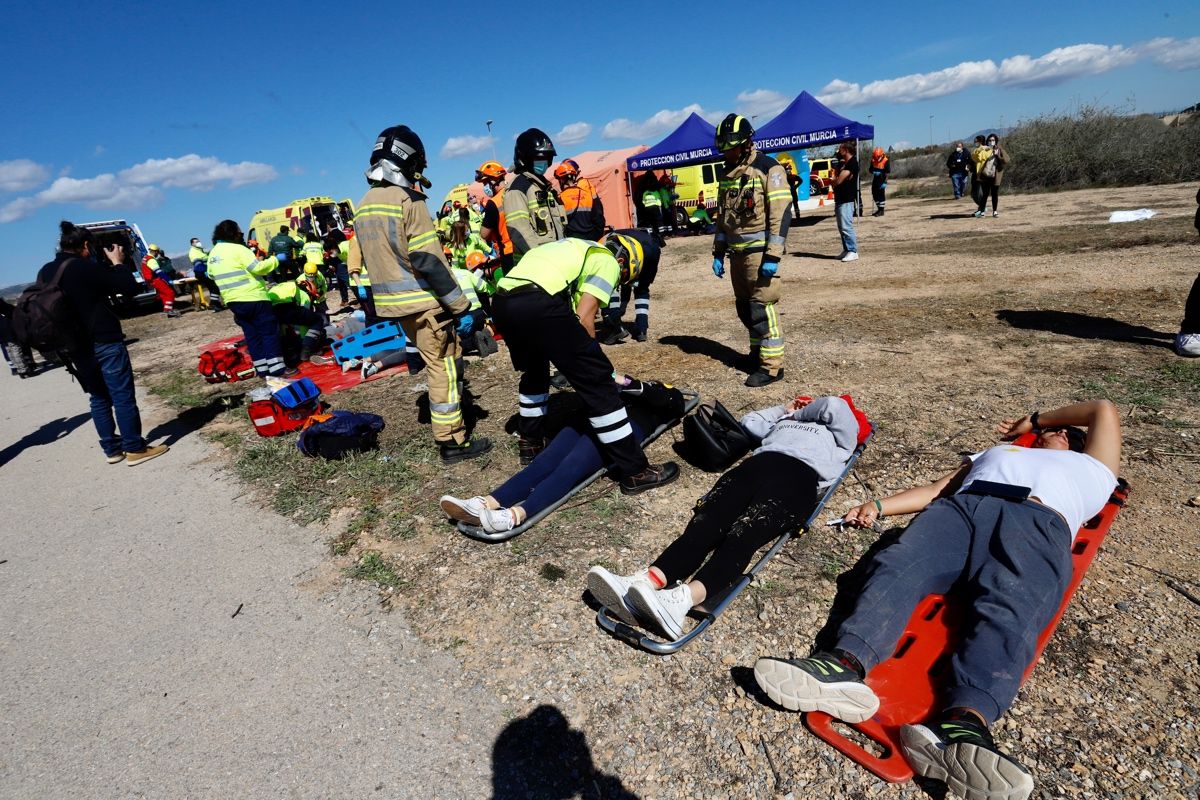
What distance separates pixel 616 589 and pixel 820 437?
1.53 m

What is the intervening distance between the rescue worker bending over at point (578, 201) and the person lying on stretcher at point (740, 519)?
268 centimetres

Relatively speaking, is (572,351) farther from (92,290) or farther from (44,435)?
(44,435)

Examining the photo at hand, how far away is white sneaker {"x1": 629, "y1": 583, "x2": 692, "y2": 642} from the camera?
2406 millimetres

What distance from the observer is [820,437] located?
329 centimetres

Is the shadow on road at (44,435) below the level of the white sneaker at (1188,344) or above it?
above

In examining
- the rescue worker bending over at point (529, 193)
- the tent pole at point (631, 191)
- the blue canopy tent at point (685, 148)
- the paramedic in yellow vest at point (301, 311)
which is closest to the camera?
the rescue worker bending over at point (529, 193)

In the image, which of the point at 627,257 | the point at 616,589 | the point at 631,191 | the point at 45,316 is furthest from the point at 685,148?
the point at 616,589

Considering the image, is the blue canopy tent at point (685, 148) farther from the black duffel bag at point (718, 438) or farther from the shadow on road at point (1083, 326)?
the black duffel bag at point (718, 438)

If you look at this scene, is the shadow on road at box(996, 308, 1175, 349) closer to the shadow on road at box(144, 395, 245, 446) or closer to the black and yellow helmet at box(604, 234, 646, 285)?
the black and yellow helmet at box(604, 234, 646, 285)

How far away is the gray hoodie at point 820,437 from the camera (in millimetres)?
3180

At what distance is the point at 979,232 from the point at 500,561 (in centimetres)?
1267

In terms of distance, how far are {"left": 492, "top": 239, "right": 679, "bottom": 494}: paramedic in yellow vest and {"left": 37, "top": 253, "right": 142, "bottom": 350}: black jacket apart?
12.5 feet

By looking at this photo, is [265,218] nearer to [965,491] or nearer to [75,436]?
[75,436]

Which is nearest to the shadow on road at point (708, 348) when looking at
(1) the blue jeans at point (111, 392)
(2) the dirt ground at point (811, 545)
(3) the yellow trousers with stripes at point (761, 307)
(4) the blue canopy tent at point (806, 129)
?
(2) the dirt ground at point (811, 545)
